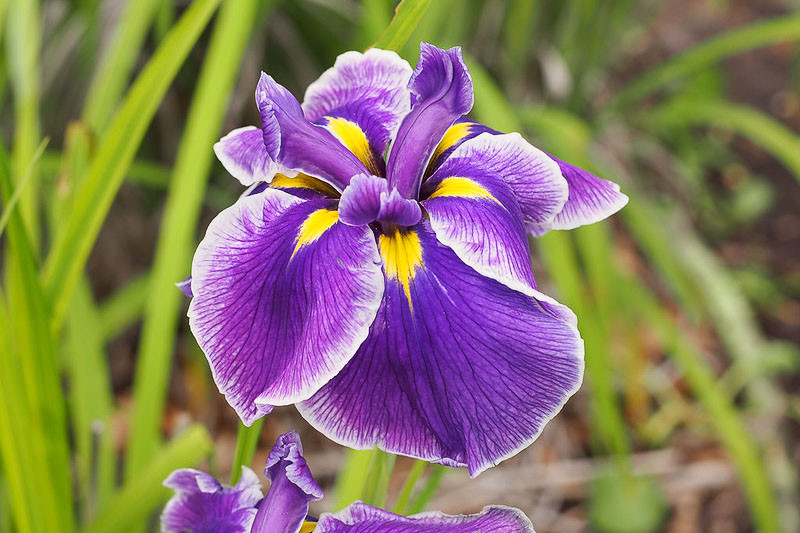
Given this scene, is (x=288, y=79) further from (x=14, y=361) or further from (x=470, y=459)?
(x=470, y=459)

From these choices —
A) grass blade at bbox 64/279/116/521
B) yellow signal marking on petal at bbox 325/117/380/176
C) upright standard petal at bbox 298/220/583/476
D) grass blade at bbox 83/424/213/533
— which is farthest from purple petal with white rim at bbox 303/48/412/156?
grass blade at bbox 64/279/116/521

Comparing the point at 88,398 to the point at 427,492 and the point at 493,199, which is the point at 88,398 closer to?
the point at 427,492

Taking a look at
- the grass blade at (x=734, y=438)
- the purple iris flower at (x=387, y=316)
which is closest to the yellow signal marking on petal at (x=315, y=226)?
the purple iris flower at (x=387, y=316)

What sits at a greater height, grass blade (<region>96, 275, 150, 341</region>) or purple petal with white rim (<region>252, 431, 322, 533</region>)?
grass blade (<region>96, 275, 150, 341</region>)

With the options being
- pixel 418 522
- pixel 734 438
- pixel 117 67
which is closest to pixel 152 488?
pixel 418 522

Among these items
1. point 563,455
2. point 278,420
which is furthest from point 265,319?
point 563,455

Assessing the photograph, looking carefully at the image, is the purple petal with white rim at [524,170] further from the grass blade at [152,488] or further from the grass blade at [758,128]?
the grass blade at [758,128]

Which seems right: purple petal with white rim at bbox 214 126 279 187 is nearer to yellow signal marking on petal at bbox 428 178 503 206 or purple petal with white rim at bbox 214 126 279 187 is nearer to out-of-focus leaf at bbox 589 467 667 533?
yellow signal marking on petal at bbox 428 178 503 206
